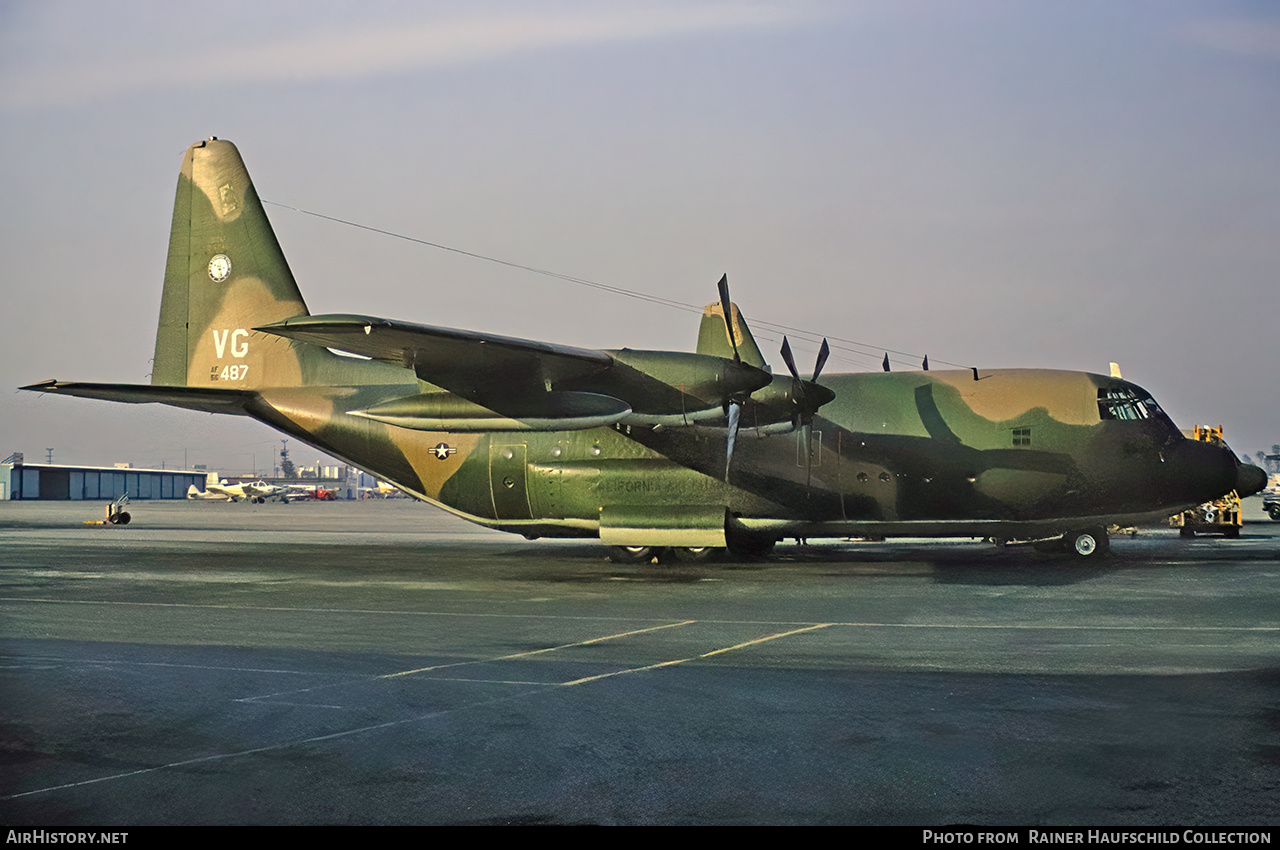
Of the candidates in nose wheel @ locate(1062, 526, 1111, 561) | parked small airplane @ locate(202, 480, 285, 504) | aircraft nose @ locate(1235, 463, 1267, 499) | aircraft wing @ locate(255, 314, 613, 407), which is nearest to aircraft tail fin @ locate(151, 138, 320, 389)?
aircraft wing @ locate(255, 314, 613, 407)

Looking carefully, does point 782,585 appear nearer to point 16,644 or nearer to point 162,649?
point 162,649

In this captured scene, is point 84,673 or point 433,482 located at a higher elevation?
point 433,482

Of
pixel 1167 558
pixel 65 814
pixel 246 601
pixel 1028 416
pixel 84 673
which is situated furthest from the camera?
pixel 1167 558

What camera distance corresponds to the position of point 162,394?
24766 millimetres

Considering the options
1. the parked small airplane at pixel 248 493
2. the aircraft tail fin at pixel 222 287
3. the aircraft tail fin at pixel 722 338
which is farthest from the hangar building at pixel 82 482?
the aircraft tail fin at pixel 722 338

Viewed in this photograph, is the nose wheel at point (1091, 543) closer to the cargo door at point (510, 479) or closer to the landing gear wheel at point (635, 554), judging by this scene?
the landing gear wheel at point (635, 554)

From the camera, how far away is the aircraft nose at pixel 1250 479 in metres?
23.3

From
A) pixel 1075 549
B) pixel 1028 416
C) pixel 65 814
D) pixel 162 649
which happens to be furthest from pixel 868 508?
pixel 65 814

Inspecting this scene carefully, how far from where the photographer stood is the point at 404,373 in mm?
25969

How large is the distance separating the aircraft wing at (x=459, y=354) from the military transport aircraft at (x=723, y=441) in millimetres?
56

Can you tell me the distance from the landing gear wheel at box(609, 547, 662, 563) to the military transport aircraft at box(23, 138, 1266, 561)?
0.06m

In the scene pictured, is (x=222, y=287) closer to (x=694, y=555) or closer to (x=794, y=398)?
(x=694, y=555)

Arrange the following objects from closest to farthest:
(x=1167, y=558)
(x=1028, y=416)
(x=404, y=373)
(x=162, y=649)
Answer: (x=162, y=649)
(x=1028, y=416)
(x=1167, y=558)
(x=404, y=373)

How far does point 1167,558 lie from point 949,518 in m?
6.25
